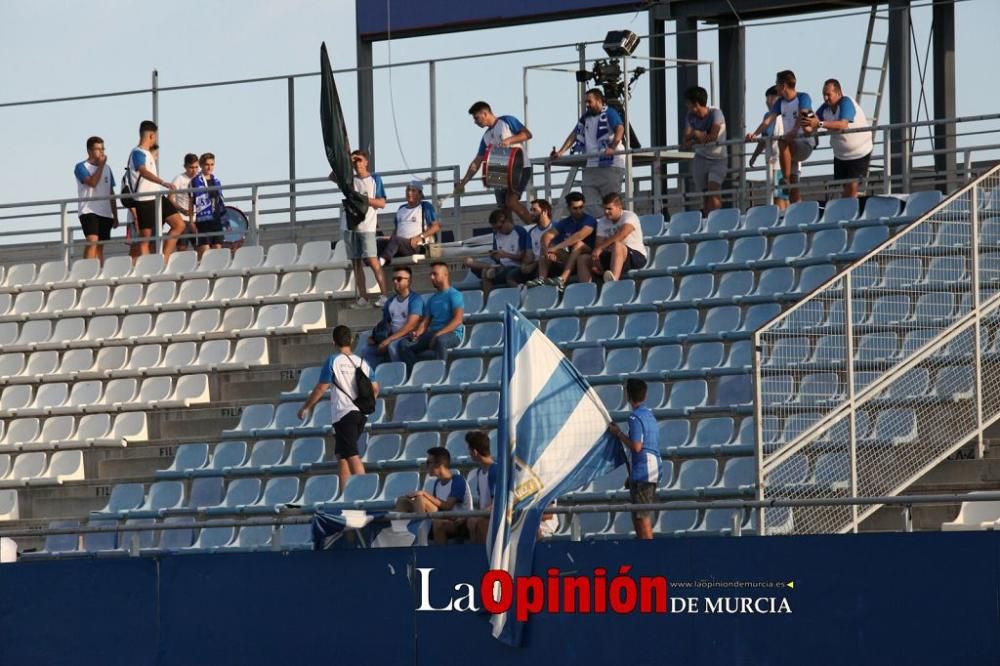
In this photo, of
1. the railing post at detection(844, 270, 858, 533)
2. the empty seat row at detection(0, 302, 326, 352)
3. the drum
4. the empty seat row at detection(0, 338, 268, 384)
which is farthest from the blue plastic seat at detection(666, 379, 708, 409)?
the empty seat row at detection(0, 338, 268, 384)

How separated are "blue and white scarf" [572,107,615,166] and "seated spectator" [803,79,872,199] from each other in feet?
5.88

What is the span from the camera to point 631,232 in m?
16.6

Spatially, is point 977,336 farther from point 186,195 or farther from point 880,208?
point 186,195

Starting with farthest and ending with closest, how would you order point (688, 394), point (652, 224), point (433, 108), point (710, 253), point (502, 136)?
1. point (433, 108)
2. point (502, 136)
3. point (652, 224)
4. point (710, 253)
5. point (688, 394)

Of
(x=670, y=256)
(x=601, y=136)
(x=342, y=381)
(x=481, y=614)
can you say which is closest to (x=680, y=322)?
(x=670, y=256)

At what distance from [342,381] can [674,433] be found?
2.45 meters

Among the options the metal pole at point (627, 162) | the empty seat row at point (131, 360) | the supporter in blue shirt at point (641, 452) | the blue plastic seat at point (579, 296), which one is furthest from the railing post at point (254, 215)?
the supporter in blue shirt at point (641, 452)

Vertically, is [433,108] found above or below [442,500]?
above

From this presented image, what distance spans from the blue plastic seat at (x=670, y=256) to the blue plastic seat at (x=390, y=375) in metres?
2.06

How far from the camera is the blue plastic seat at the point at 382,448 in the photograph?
1588cm

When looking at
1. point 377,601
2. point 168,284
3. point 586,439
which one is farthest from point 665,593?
point 168,284

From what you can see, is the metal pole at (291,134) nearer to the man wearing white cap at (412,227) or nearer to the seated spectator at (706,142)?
the man wearing white cap at (412,227)

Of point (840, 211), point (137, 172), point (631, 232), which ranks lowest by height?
point (631, 232)

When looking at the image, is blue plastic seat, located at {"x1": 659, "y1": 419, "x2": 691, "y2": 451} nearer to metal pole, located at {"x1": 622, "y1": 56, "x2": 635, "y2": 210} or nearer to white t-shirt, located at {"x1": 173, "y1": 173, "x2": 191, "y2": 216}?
metal pole, located at {"x1": 622, "y1": 56, "x2": 635, "y2": 210}
